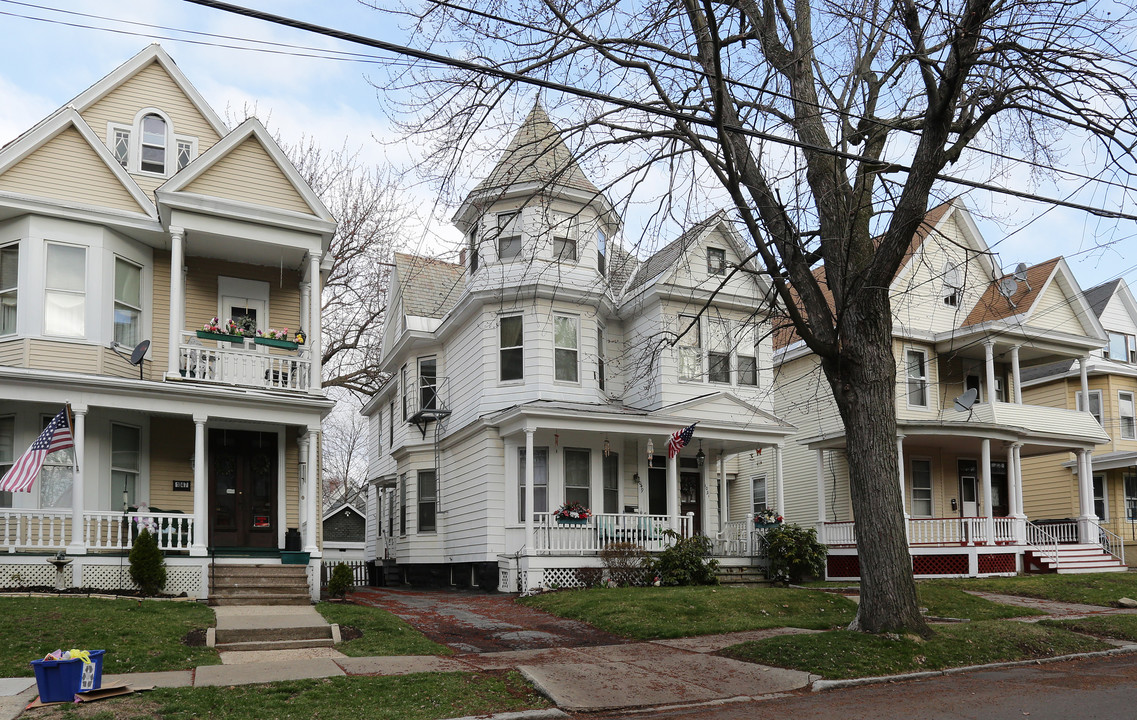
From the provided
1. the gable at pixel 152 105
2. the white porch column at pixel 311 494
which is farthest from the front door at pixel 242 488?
the gable at pixel 152 105

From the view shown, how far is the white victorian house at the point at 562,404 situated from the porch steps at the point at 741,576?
0.46m

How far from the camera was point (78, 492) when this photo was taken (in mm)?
15164

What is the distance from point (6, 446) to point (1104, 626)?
17984mm

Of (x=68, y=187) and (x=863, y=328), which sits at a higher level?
(x=68, y=187)

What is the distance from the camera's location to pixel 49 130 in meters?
16.9

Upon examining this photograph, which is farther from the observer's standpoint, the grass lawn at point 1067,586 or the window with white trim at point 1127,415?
the window with white trim at point 1127,415

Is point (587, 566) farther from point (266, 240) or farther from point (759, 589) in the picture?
point (266, 240)

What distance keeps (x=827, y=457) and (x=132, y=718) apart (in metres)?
24.3

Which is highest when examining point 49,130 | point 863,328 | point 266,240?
point 49,130

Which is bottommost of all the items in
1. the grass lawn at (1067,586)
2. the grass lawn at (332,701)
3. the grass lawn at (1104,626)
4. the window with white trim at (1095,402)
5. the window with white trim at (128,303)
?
the grass lawn at (1067,586)

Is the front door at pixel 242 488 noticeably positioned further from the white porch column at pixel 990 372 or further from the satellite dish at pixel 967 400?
the white porch column at pixel 990 372

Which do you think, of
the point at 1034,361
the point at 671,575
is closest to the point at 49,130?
the point at 671,575

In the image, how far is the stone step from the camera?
11.9 meters

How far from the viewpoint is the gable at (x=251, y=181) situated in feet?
58.1
